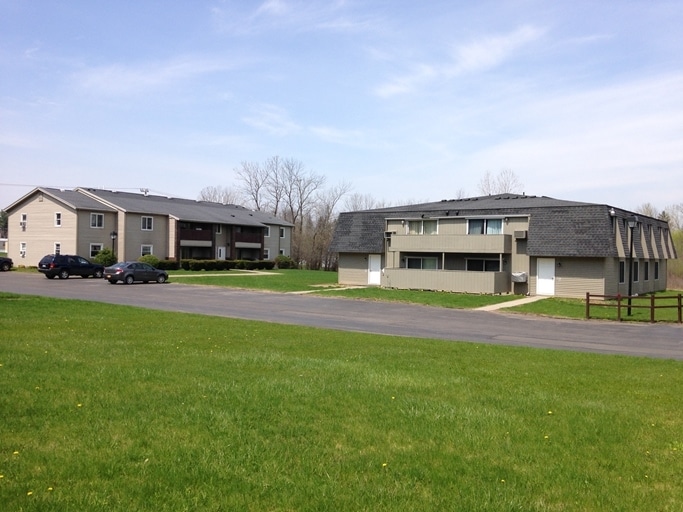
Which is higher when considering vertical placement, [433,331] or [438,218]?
[438,218]

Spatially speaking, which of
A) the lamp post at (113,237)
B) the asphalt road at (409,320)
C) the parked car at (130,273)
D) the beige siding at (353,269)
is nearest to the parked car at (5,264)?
the lamp post at (113,237)

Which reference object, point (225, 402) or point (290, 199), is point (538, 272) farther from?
point (290, 199)

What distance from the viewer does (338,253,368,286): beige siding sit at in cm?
4691

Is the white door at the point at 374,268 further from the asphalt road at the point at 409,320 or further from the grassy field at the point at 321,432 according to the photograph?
the grassy field at the point at 321,432

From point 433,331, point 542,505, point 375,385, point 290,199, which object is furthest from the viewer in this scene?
point 290,199

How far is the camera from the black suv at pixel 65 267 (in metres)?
43.9

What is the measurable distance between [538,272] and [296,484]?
120ft

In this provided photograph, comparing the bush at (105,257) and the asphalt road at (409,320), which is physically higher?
the bush at (105,257)

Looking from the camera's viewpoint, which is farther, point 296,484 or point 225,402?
point 225,402

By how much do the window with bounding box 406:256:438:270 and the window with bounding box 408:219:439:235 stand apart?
5.76 feet

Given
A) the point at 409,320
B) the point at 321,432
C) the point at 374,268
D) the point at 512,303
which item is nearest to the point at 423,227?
the point at 374,268

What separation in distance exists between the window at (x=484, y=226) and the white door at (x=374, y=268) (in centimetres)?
720

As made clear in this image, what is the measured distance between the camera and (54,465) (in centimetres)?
527

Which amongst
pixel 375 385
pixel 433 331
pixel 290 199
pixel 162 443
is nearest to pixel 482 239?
pixel 433 331
